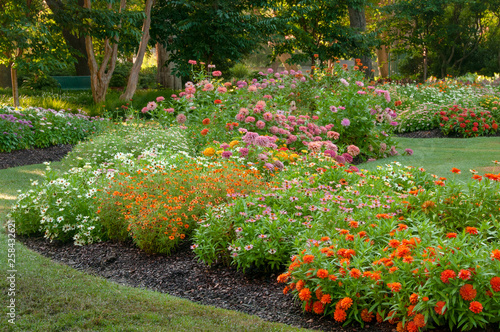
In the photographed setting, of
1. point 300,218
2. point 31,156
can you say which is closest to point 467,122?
point 300,218

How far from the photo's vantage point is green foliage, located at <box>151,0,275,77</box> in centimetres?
1369

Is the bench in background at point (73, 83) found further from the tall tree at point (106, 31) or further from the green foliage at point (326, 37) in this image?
the green foliage at point (326, 37)

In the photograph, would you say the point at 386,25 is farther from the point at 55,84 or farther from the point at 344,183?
the point at 344,183

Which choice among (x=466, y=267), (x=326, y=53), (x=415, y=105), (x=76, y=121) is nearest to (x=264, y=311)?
(x=466, y=267)

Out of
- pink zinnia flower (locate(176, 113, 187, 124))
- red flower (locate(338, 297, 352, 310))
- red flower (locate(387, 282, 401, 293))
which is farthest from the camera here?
pink zinnia flower (locate(176, 113, 187, 124))

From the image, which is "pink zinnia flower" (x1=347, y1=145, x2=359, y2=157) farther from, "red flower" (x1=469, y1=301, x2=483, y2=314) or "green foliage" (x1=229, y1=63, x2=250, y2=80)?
"green foliage" (x1=229, y1=63, x2=250, y2=80)

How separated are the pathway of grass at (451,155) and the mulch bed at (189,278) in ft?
12.5

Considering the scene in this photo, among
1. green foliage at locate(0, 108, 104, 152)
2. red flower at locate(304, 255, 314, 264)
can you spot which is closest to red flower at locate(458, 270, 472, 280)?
red flower at locate(304, 255, 314, 264)

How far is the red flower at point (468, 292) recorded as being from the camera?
238 centimetres

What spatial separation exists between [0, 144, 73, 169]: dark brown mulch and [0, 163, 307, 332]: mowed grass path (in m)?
4.83

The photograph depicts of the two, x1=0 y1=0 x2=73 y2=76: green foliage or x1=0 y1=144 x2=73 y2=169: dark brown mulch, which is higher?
x1=0 y1=0 x2=73 y2=76: green foliage

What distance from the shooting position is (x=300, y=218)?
3.70m

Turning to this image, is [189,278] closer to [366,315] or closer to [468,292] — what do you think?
[366,315]

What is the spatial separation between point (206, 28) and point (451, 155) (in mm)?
8594
